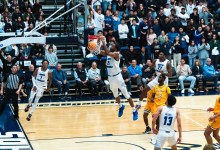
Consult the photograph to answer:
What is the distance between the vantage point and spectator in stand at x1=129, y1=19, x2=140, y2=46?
23.7 meters

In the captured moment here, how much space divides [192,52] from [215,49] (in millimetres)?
1032

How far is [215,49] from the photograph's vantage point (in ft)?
78.8

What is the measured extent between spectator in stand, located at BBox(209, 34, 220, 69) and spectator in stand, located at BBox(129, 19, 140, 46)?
3105 mm

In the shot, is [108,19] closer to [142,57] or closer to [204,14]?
[142,57]

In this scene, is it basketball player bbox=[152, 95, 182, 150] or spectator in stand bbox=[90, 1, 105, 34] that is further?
spectator in stand bbox=[90, 1, 105, 34]

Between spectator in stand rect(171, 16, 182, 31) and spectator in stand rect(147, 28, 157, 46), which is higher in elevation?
spectator in stand rect(171, 16, 182, 31)

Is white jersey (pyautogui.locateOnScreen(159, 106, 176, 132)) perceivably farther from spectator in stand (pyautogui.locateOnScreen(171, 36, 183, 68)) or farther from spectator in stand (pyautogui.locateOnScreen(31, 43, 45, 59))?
spectator in stand (pyautogui.locateOnScreen(171, 36, 183, 68))

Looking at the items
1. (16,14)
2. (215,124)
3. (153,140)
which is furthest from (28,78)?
(215,124)

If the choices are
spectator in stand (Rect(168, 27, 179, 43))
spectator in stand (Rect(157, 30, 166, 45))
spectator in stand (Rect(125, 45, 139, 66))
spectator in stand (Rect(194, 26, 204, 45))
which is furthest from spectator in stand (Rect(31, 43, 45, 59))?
spectator in stand (Rect(194, 26, 204, 45))

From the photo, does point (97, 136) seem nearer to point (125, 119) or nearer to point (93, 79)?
point (125, 119)

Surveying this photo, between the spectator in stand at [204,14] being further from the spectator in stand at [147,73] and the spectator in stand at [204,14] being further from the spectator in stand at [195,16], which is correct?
the spectator in stand at [147,73]

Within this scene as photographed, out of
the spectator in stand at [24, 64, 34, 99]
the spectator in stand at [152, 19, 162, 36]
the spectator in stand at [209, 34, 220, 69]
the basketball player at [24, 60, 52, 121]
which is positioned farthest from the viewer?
the spectator in stand at [152, 19, 162, 36]

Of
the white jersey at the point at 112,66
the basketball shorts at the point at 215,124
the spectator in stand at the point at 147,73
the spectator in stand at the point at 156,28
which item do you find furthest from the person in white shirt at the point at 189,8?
the basketball shorts at the point at 215,124

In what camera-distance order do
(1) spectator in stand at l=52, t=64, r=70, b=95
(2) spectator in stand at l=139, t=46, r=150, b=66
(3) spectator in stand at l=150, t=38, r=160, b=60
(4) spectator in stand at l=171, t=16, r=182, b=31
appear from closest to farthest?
(1) spectator in stand at l=52, t=64, r=70, b=95 < (2) spectator in stand at l=139, t=46, r=150, b=66 < (3) spectator in stand at l=150, t=38, r=160, b=60 < (4) spectator in stand at l=171, t=16, r=182, b=31
